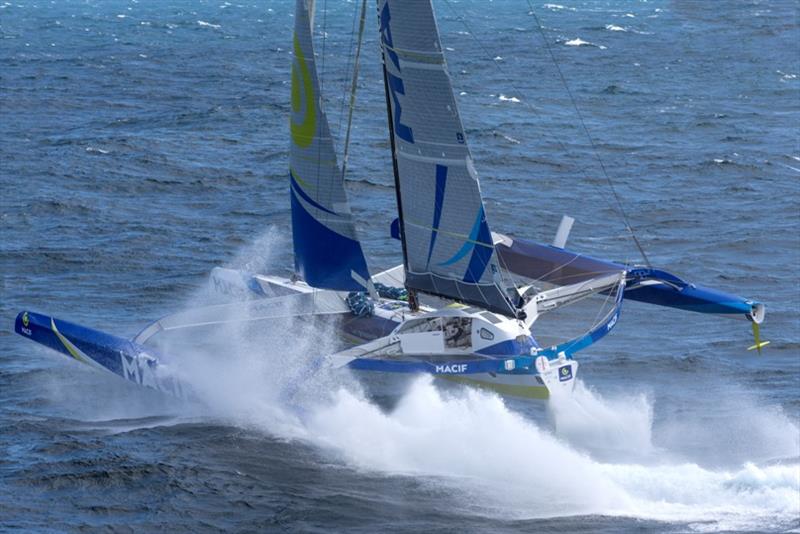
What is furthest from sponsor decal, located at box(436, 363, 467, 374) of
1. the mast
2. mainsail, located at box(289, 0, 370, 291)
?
mainsail, located at box(289, 0, 370, 291)

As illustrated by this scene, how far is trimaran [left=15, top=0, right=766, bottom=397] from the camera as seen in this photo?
73.8 ft

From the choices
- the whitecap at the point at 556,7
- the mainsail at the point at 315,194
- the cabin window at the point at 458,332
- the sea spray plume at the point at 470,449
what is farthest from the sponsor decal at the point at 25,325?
the whitecap at the point at 556,7

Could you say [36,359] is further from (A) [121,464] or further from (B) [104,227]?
(B) [104,227]

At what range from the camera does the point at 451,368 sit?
74.2 ft

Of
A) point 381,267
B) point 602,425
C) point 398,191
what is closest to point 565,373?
point 602,425

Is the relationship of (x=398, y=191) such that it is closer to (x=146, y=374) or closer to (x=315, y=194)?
(x=315, y=194)

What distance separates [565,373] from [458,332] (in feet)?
6.68

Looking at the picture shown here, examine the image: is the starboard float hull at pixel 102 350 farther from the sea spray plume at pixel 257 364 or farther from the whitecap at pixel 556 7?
the whitecap at pixel 556 7

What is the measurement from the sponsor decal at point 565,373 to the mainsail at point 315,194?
4.25 m

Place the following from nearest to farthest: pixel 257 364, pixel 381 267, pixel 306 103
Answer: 1. pixel 306 103
2. pixel 257 364
3. pixel 381 267

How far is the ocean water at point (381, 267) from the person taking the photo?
67.4 ft

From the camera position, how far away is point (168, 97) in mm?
58250

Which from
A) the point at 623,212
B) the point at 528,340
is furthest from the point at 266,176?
the point at 528,340

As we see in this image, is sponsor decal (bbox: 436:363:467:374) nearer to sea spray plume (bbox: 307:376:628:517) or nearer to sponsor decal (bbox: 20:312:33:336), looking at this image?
sea spray plume (bbox: 307:376:628:517)
